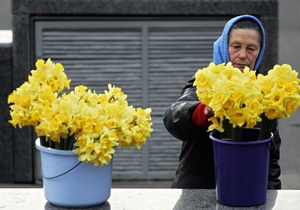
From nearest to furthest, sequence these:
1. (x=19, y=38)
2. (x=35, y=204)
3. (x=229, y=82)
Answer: (x=229, y=82) < (x=35, y=204) < (x=19, y=38)

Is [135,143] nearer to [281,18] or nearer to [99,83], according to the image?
[99,83]

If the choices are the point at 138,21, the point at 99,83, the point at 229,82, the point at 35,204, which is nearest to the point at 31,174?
the point at 99,83

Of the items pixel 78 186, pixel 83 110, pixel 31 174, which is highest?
pixel 83 110


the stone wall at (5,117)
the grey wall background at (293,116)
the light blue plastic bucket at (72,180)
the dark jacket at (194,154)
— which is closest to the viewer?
the light blue plastic bucket at (72,180)

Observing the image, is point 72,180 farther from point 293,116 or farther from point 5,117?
point 293,116

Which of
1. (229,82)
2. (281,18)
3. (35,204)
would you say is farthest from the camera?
(281,18)

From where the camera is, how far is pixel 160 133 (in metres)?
6.69

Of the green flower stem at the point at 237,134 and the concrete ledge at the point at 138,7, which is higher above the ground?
the concrete ledge at the point at 138,7

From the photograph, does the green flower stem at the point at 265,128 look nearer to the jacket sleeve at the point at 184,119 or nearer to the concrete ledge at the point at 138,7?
the jacket sleeve at the point at 184,119

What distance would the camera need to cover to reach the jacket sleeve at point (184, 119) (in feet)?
11.6

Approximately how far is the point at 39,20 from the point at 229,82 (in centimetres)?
369

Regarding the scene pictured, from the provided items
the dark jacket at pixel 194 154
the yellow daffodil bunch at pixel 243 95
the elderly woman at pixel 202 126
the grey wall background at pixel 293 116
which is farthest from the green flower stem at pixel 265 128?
Result: the grey wall background at pixel 293 116

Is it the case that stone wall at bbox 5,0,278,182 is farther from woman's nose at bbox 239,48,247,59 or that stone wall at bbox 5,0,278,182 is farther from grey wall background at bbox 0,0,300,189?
woman's nose at bbox 239,48,247,59

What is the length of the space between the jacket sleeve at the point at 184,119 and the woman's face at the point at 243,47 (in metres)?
0.26
